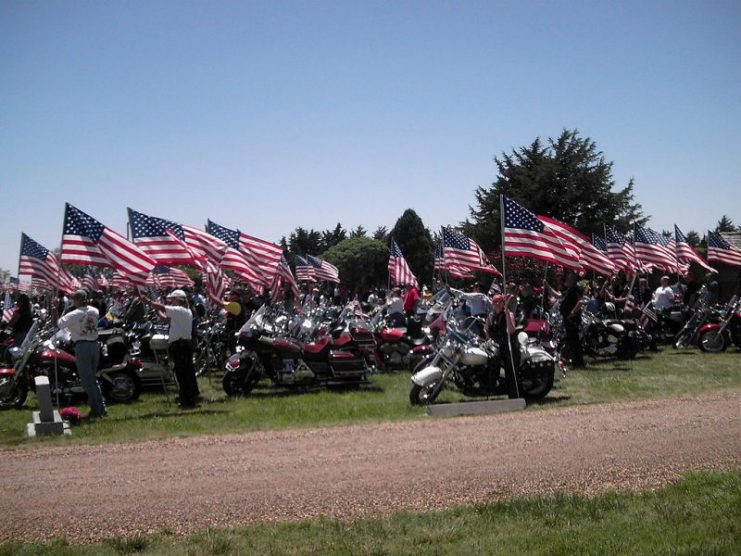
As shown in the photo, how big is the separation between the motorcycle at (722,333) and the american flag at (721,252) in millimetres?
3993

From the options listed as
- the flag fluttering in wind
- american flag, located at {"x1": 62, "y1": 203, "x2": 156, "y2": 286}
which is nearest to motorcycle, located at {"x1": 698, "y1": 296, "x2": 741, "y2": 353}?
american flag, located at {"x1": 62, "y1": 203, "x2": 156, "y2": 286}

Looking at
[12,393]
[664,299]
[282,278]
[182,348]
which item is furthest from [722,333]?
[12,393]

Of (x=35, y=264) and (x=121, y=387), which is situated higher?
(x=35, y=264)

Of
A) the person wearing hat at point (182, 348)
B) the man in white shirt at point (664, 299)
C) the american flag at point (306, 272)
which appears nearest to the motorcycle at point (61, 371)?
the person wearing hat at point (182, 348)

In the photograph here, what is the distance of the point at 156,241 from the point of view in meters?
17.5

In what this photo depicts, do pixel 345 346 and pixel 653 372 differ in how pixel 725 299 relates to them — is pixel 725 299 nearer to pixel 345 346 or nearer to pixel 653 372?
pixel 653 372

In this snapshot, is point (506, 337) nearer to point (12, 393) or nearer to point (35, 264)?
point (12, 393)

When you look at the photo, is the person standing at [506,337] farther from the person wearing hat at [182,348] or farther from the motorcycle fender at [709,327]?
the motorcycle fender at [709,327]

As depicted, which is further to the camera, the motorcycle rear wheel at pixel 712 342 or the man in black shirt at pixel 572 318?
the motorcycle rear wheel at pixel 712 342

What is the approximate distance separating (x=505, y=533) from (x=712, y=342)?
1417 cm

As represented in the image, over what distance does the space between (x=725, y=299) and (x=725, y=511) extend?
3014cm

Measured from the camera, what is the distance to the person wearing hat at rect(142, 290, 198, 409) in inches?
488

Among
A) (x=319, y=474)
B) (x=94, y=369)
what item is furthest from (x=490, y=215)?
(x=319, y=474)

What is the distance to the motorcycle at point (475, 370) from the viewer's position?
11.7 meters
